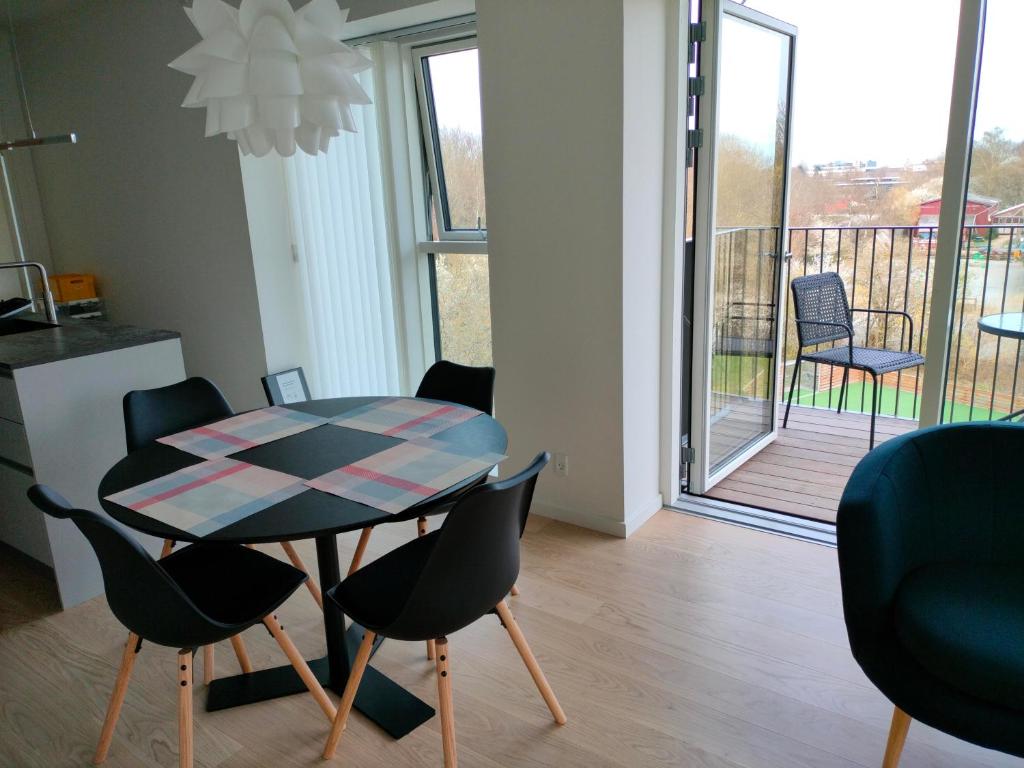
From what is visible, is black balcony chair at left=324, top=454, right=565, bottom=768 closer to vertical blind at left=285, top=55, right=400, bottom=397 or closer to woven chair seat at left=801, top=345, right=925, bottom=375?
vertical blind at left=285, top=55, right=400, bottom=397

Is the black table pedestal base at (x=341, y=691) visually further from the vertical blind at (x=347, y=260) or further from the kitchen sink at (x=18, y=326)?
the kitchen sink at (x=18, y=326)

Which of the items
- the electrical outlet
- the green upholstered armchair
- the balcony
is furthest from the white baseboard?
the green upholstered armchair

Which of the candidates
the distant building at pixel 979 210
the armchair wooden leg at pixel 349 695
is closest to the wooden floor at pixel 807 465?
the distant building at pixel 979 210

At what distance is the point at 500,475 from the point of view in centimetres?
350

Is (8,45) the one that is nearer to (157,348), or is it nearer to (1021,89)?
(157,348)

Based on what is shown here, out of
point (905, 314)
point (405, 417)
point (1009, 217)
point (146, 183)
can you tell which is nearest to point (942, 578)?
point (1009, 217)

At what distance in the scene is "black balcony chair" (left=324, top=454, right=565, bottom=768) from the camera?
1.58 m

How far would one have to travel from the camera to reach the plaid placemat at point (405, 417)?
2.29m

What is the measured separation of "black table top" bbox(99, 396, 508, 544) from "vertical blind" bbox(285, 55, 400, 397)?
4.48 ft

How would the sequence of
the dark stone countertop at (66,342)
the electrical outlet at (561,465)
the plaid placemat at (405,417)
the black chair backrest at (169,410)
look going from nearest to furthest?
the plaid placemat at (405,417) < the black chair backrest at (169,410) < the dark stone countertop at (66,342) < the electrical outlet at (561,465)

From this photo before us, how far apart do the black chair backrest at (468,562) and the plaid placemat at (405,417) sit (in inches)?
24.4

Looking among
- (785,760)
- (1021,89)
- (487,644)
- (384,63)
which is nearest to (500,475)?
(487,644)

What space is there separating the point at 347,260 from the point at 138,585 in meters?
2.59

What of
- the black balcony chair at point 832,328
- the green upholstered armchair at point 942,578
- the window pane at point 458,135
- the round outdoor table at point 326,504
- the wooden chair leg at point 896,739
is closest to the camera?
the green upholstered armchair at point 942,578
